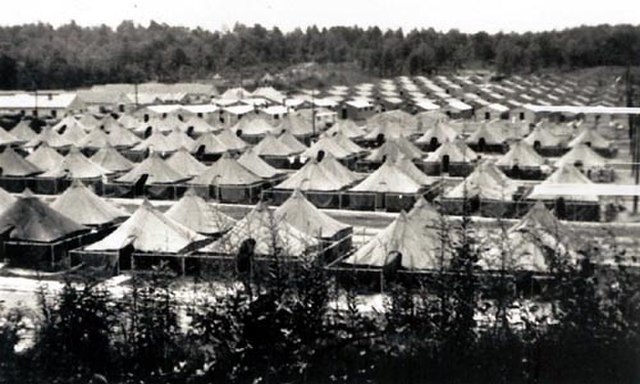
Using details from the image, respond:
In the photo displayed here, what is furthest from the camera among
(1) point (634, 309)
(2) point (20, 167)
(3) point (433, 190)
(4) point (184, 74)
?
(4) point (184, 74)

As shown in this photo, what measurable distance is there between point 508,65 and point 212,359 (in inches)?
3507

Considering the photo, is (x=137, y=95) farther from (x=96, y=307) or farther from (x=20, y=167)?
(x=96, y=307)

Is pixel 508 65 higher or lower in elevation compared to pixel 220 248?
higher

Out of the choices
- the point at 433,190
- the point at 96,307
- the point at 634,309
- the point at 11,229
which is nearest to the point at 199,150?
the point at 433,190

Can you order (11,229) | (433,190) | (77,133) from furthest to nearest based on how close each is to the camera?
(77,133), (433,190), (11,229)

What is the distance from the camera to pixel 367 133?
58.2m

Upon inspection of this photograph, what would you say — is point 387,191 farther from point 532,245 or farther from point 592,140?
point 592,140

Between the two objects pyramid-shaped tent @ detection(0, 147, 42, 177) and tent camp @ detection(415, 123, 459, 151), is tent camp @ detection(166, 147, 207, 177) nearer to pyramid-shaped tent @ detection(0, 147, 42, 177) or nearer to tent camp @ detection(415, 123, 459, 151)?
pyramid-shaped tent @ detection(0, 147, 42, 177)

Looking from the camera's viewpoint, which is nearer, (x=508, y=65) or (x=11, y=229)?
(x=11, y=229)

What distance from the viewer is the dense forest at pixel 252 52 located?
94.4 metres

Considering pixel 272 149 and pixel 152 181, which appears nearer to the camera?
pixel 152 181

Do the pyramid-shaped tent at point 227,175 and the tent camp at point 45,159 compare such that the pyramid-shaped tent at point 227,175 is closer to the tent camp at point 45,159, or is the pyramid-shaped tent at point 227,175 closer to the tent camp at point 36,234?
the tent camp at point 45,159

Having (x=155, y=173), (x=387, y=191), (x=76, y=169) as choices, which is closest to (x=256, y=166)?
(x=155, y=173)

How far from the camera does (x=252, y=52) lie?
433 ft
